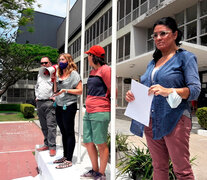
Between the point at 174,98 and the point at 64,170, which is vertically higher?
the point at 174,98

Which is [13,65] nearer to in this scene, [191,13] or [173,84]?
[191,13]

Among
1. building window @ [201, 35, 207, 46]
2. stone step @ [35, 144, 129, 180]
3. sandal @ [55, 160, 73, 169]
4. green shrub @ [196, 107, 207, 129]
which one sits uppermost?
building window @ [201, 35, 207, 46]

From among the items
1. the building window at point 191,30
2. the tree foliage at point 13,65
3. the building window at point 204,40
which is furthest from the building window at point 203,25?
the tree foliage at point 13,65

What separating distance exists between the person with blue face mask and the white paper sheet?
140cm

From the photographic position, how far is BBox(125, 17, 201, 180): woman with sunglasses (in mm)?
1491

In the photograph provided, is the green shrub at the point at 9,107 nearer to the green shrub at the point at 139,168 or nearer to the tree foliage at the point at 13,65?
the tree foliage at the point at 13,65

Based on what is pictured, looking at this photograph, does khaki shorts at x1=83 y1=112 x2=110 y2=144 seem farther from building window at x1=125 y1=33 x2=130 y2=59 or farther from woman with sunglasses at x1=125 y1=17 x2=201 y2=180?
building window at x1=125 y1=33 x2=130 y2=59

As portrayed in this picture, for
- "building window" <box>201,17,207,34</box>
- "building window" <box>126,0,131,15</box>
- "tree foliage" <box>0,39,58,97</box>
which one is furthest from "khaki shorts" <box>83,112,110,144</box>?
"tree foliage" <box>0,39,58,97</box>

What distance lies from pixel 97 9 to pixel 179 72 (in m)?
19.8

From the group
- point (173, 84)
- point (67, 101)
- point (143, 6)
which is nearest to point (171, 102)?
point (173, 84)

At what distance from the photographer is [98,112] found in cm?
245

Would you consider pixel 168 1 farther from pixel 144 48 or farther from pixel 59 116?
→ pixel 59 116

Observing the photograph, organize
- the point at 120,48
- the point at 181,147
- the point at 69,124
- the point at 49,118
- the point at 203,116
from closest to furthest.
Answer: the point at 181,147 → the point at 69,124 → the point at 49,118 → the point at 203,116 → the point at 120,48

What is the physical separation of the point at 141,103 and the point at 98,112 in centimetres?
87
